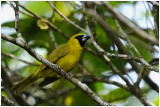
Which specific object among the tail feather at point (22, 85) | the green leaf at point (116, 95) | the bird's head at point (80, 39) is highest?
the bird's head at point (80, 39)

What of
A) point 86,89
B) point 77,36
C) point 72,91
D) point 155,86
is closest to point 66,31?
point 77,36

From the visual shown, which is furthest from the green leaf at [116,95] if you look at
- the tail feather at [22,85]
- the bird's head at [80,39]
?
the tail feather at [22,85]

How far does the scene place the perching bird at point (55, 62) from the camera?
185 inches

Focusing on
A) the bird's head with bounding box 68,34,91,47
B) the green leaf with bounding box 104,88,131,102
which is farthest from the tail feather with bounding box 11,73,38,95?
the green leaf with bounding box 104,88,131,102

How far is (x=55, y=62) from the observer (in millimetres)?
4992

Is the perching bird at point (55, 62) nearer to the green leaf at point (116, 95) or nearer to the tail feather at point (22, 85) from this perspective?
the tail feather at point (22, 85)

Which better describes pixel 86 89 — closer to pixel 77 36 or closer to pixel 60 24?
pixel 77 36

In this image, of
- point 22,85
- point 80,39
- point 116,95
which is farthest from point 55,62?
point 116,95

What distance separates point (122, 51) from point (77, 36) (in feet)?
2.86

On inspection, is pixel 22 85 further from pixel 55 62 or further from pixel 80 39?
pixel 80 39

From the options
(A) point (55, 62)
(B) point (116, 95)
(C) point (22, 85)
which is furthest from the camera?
(B) point (116, 95)

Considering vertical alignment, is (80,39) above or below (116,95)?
above

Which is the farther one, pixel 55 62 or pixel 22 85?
pixel 55 62

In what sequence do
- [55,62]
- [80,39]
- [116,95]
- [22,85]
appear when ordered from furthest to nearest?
[116,95] < [80,39] < [55,62] < [22,85]
